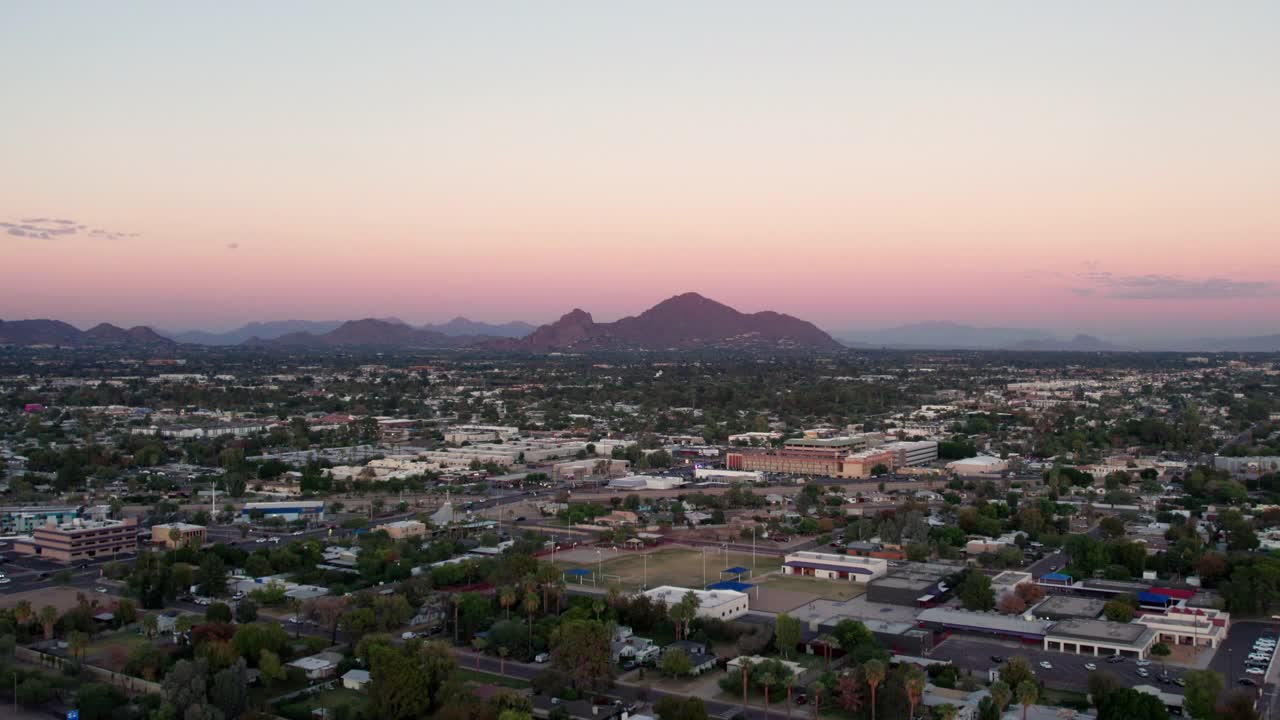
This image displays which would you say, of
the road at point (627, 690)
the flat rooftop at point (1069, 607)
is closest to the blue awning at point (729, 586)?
the road at point (627, 690)

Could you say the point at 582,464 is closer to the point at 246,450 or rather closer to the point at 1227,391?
the point at 246,450

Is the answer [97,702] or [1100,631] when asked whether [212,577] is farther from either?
[1100,631]

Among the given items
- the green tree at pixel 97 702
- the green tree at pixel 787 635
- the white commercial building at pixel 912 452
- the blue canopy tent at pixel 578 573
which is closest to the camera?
the green tree at pixel 97 702

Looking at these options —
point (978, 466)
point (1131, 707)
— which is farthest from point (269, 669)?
point (978, 466)

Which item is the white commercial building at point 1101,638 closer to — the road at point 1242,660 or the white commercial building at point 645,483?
the road at point 1242,660

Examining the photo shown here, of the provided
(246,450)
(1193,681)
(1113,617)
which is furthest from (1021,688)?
(246,450)

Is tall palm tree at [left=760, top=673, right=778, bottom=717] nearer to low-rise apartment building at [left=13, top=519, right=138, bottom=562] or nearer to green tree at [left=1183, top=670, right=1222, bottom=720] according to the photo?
green tree at [left=1183, top=670, right=1222, bottom=720]
